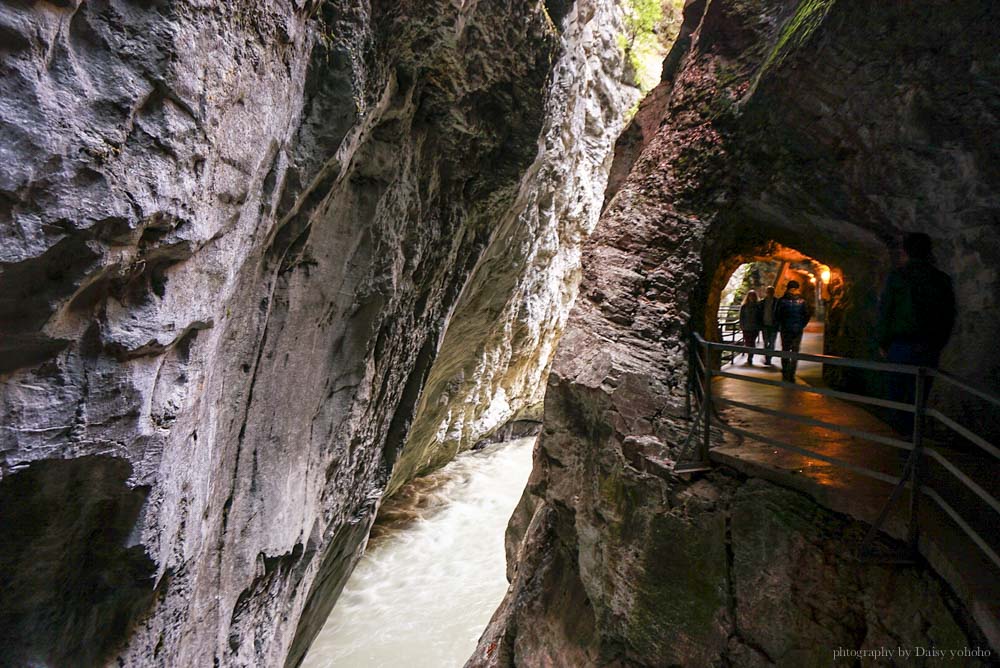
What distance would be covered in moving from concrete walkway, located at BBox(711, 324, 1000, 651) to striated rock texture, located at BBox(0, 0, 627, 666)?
3.47 m

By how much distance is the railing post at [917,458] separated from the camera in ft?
7.36

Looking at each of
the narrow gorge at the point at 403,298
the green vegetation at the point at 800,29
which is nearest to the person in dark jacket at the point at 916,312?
the narrow gorge at the point at 403,298

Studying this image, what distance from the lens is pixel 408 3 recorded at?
12.2ft

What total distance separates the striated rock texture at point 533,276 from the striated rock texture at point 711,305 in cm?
282

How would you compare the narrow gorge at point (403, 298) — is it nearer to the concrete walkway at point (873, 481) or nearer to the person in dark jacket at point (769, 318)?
the concrete walkway at point (873, 481)

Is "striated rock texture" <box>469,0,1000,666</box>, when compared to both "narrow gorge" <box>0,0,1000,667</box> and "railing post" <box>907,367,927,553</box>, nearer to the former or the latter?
"narrow gorge" <box>0,0,1000,667</box>

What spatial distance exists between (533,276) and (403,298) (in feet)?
20.2

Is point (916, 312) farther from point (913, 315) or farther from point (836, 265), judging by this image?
point (836, 265)

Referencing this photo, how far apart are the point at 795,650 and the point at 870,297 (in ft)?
12.7

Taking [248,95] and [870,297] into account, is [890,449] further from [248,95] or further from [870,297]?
[248,95]

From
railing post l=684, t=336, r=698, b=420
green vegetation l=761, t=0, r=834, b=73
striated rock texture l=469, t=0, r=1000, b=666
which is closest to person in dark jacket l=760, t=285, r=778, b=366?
striated rock texture l=469, t=0, r=1000, b=666

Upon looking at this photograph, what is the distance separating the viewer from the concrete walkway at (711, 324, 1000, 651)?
6.70 ft

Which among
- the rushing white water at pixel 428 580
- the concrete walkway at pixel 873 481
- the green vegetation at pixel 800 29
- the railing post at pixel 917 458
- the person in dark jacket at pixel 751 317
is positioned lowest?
the rushing white water at pixel 428 580

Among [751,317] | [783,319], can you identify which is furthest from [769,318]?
[783,319]
